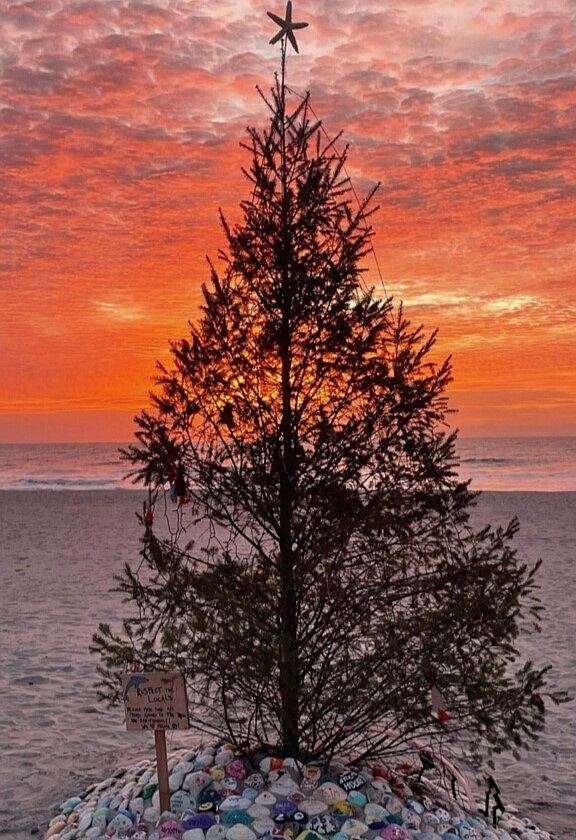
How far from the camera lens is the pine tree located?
589cm

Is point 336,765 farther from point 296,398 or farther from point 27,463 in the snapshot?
point 27,463

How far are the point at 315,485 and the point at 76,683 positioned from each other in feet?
20.9

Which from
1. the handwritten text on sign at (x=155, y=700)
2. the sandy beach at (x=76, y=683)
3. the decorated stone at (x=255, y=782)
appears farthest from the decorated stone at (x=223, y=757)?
the sandy beach at (x=76, y=683)

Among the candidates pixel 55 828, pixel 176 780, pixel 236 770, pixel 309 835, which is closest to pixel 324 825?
pixel 309 835

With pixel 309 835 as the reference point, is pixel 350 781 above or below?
above

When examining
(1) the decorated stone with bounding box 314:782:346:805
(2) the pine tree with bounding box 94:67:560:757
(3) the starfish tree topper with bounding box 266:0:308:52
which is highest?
(3) the starfish tree topper with bounding box 266:0:308:52

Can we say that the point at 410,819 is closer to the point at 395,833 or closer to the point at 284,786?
the point at 395,833

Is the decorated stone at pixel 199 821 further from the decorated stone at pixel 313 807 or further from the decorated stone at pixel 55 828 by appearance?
the decorated stone at pixel 55 828

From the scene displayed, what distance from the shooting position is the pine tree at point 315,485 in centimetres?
589

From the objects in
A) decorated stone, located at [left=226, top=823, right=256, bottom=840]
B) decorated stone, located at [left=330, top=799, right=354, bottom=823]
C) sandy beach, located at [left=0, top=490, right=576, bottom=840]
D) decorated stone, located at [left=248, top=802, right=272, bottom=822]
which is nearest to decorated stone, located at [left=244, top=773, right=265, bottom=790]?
decorated stone, located at [left=248, top=802, right=272, bottom=822]

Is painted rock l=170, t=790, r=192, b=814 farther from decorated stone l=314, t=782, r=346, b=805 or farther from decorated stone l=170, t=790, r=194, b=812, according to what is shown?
decorated stone l=314, t=782, r=346, b=805

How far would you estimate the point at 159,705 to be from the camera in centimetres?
597

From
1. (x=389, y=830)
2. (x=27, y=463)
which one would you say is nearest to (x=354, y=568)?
(x=389, y=830)

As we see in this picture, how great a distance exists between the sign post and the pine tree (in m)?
0.22
